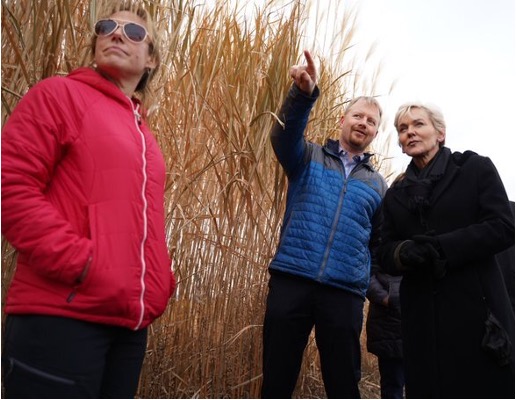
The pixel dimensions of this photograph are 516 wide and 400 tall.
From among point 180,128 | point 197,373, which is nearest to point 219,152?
point 180,128

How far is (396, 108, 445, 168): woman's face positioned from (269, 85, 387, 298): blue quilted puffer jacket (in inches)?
9.1

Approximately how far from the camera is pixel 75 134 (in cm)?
107

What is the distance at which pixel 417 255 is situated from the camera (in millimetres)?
1515

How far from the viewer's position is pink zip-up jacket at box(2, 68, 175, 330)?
97 cm

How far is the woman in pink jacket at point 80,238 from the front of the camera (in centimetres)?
97

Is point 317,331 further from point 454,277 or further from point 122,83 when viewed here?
point 122,83

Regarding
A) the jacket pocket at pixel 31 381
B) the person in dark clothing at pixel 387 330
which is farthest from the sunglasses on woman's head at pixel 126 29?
the person in dark clothing at pixel 387 330

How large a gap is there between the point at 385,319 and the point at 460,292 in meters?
1.04

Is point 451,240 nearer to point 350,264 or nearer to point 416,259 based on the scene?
point 416,259

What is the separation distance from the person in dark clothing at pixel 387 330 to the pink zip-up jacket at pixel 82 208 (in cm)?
151

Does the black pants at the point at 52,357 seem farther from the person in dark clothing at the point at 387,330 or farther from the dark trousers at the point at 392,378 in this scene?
the dark trousers at the point at 392,378

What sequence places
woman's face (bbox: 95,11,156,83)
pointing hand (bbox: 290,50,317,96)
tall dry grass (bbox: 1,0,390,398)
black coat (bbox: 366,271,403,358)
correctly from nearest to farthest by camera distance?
1. woman's face (bbox: 95,11,156,83)
2. pointing hand (bbox: 290,50,317,96)
3. tall dry grass (bbox: 1,0,390,398)
4. black coat (bbox: 366,271,403,358)

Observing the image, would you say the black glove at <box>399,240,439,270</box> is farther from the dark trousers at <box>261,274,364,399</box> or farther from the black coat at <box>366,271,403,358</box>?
the black coat at <box>366,271,403,358</box>

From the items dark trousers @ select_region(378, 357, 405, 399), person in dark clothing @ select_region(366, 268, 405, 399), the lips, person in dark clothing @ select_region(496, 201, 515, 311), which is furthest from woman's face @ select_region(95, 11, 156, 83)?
dark trousers @ select_region(378, 357, 405, 399)
